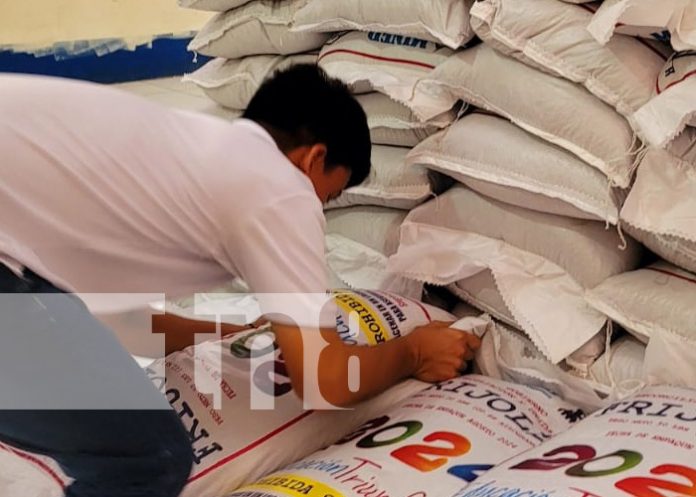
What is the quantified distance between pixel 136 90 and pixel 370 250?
2.16m

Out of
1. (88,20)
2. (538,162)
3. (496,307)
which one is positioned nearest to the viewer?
(538,162)

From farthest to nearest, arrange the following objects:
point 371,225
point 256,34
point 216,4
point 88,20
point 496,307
Result: point 88,20 → point 216,4 → point 256,34 → point 371,225 → point 496,307

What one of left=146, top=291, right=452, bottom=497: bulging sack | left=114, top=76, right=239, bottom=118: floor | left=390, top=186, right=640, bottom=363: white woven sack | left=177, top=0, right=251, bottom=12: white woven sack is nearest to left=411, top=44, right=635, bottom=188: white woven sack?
left=390, top=186, right=640, bottom=363: white woven sack

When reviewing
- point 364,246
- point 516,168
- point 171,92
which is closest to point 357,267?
point 364,246

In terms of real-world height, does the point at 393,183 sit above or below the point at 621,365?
above

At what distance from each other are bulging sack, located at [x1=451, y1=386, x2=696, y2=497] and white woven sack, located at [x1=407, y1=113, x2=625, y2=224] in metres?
0.29

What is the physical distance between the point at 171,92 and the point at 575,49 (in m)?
2.43

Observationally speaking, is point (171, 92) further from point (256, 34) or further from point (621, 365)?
point (621, 365)

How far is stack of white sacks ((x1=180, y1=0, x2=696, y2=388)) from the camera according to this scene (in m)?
1.26

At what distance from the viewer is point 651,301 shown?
1.29 m

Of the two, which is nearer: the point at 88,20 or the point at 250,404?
the point at 250,404

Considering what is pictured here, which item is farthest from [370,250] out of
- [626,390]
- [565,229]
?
[626,390]

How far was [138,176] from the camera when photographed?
0.99 meters

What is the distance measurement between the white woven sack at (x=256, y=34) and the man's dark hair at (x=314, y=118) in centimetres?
75
